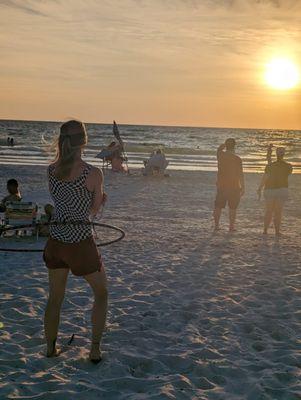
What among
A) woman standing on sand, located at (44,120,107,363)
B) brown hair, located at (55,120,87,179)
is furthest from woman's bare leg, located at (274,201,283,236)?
brown hair, located at (55,120,87,179)

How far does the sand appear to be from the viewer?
4453mm

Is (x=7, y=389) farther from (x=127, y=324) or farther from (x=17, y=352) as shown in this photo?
→ (x=127, y=324)

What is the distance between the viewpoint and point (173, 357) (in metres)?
5.01

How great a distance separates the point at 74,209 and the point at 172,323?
2222 millimetres

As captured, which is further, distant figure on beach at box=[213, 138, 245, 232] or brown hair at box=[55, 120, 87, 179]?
distant figure on beach at box=[213, 138, 245, 232]

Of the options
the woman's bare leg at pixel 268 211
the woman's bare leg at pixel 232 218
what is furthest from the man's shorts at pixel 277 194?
the woman's bare leg at pixel 232 218

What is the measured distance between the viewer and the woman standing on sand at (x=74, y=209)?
4219mm

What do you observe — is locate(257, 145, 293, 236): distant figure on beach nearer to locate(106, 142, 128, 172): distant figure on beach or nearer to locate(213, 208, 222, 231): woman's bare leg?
locate(213, 208, 222, 231): woman's bare leg

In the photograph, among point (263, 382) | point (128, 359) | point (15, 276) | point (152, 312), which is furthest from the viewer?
point (15, 276)

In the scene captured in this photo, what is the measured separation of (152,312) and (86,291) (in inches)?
45.7

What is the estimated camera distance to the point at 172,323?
5.87 metres

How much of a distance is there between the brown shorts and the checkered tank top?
0.05 m

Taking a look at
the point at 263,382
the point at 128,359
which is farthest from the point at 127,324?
the point at 263,382

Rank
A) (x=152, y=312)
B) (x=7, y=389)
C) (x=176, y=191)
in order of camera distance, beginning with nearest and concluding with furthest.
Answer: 1. (x=7, y=389)
2. (x=152, y=312)
3. (x=176, y=191)
